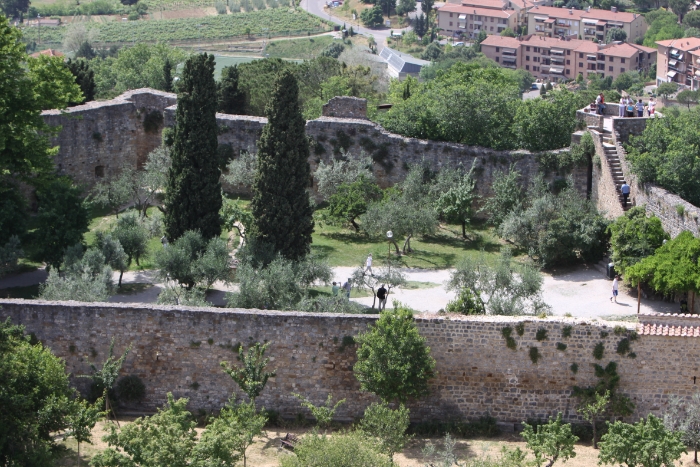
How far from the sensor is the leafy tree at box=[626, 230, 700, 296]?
36.7 metres

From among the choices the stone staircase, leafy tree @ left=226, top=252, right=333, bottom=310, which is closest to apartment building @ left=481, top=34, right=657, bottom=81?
the stone staircase

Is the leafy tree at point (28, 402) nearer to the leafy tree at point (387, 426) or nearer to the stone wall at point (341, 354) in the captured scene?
the stone wall at point (341, 354)

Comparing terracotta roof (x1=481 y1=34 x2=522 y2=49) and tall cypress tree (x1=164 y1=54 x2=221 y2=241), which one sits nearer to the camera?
tall cypress tree (x1=164 y1=54 x2=221 y2=241)

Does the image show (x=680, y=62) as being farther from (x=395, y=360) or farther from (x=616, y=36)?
(x=395, y=360)

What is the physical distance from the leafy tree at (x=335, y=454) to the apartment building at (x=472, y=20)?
151796 millimetres

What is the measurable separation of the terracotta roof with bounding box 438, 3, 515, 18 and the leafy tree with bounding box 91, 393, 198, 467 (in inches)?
6143

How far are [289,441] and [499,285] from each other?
778 cm

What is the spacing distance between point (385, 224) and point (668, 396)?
1209cm

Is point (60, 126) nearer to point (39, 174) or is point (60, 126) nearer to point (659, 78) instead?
point (39, 174)

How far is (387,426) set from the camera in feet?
101

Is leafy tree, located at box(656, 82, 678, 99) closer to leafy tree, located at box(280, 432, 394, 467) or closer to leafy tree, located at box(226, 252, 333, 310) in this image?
leafy tree, located at box(226, 252, 333, 310)

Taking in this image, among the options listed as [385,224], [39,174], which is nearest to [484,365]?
[385,224]

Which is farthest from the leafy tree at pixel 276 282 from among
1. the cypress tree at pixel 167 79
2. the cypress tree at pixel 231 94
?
the cypress tree at pixel 167 79

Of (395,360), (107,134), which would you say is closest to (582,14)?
(107,134)
